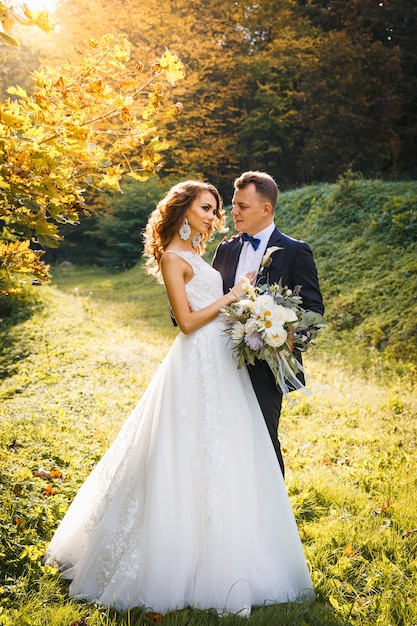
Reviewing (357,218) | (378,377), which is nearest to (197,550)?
(378,377)

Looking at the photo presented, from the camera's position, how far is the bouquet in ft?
10.4

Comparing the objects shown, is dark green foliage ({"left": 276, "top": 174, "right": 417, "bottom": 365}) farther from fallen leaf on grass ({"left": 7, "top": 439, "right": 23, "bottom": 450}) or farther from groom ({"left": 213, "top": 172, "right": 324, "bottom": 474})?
fallen leaf on grass ({"left": 7, "top": 439, "right": 23, "bottom": 450})

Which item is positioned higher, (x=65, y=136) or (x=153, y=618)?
(x=65, y=136)

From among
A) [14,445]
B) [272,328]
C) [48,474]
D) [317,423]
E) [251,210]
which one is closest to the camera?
[272,328]

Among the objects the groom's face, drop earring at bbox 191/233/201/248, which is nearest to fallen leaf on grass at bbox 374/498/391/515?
the groom's face

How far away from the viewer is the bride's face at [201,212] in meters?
3.62

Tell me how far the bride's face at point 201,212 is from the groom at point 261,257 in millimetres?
362

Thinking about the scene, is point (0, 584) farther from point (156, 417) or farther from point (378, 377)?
point (378, 377)

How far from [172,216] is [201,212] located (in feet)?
0.59

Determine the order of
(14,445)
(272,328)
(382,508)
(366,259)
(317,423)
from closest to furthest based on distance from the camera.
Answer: (272,328), (382,508), (14,445), (317,423), (366,259)

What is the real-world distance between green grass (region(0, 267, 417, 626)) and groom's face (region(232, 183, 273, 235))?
2.11 meters

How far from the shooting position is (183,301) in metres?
Answer: 3.47

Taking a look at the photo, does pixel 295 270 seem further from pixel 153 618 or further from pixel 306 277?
pixel 153 618

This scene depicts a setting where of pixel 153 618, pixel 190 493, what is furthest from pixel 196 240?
pixel 153 618
